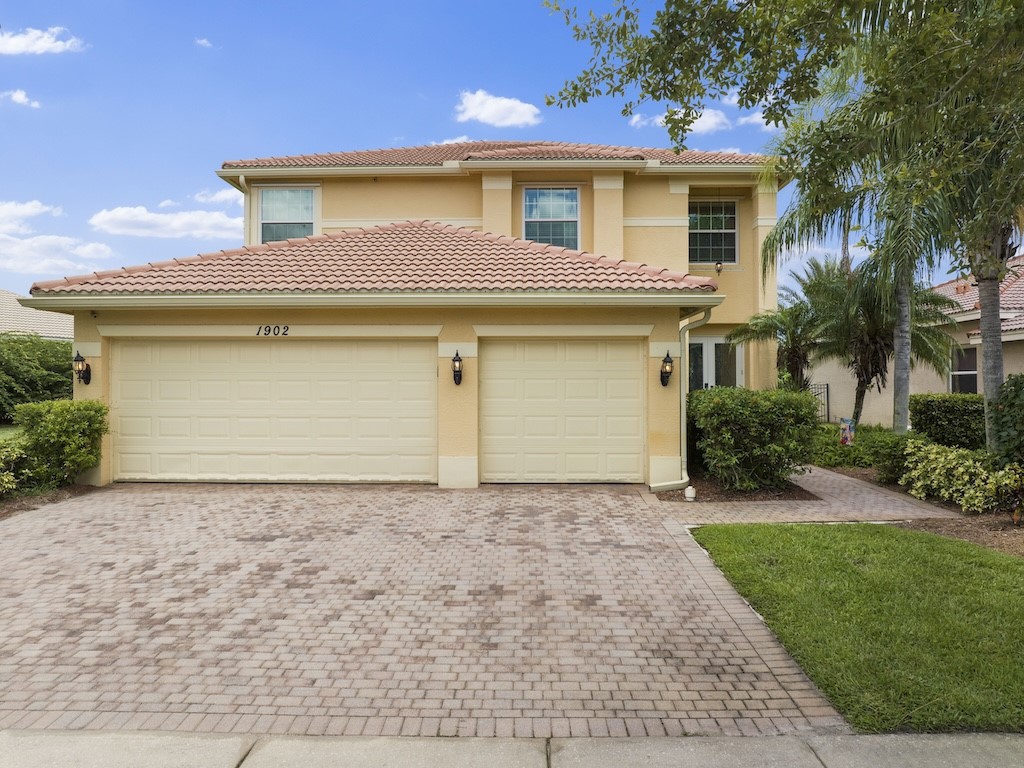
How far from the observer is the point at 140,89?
13.7m

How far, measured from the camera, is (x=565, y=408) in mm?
10039

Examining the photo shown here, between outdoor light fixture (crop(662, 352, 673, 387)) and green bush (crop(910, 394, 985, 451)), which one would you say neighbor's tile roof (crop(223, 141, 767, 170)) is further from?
outdoor light fixture (crop(662, 352, 673, 387))

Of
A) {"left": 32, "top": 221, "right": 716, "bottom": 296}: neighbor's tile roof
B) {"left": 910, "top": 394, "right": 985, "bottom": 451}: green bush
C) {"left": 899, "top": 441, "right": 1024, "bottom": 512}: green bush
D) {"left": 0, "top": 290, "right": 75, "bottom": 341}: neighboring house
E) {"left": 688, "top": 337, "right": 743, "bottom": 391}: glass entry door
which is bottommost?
{"left": 899, "top": 441, "right": 1024, "bottom": 512}: green bush

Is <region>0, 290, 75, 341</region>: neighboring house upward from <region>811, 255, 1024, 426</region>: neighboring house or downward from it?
upward

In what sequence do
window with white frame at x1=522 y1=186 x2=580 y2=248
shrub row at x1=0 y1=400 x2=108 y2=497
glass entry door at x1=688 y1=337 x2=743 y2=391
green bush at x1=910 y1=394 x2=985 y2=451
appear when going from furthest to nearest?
glass entry door at x1=688 y1=337 x2=743 y2=391 < window with white frame at x1=522 y1=186 x2=580 y2=248 < green bush at x1=910 y1=394 x2=985 y2=451 < shrub row at x1=0 y1=400 x2=108 y2=497

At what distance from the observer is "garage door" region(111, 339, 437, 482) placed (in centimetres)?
1015

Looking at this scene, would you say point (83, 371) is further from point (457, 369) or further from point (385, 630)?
point (385, 630)

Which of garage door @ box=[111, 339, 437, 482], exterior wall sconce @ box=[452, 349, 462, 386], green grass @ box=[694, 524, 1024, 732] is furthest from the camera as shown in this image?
garage door @ box=[111, 339, 437, 482]

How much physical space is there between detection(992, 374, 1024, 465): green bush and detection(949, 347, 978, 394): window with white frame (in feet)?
27.6

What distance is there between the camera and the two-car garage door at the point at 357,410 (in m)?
10.0

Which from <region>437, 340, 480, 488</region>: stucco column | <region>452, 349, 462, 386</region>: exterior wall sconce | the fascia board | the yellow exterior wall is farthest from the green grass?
<region>452, 349, 462, 386</region>: exterior wall sconce

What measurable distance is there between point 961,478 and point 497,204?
1134 centimetres

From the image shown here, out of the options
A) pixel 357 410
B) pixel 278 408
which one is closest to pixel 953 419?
pixel 357 410

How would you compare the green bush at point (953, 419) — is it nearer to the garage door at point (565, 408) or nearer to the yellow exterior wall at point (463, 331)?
the yellow exterior wall at point (463, 331)
